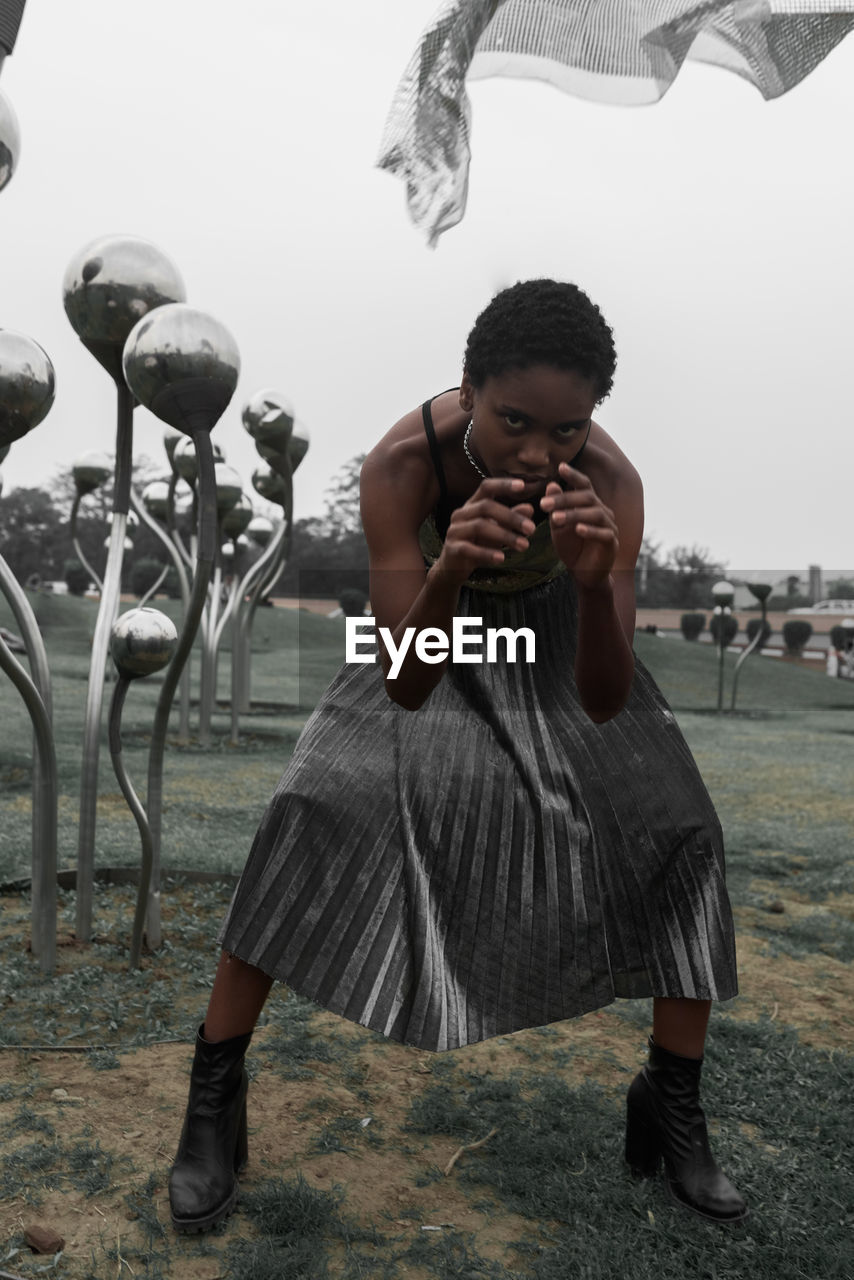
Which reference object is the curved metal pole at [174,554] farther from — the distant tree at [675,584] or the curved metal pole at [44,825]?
the distant tree at [675,584]

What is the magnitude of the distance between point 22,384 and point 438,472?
121 cm

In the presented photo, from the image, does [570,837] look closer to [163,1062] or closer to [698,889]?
[698,889]

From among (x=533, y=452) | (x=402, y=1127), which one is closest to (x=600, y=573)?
(x=533, y=452)

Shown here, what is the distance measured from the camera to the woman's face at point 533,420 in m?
1.75

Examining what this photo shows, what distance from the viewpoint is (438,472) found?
82.4 inches

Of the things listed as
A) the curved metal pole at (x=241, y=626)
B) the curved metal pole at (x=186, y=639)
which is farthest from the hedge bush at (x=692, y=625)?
the curved metal pole at (x=186, y=639)

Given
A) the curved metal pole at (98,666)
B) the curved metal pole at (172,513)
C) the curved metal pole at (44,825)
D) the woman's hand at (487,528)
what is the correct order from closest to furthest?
the woman's hand at (487,528)
the curved metal pole at (44,825)
the curved metal pole at (98,666)
the curved metal pole at (172,513)

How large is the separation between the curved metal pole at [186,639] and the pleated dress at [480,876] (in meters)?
0.73

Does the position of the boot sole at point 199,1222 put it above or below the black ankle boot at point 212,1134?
below

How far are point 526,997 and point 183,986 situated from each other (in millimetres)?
1407

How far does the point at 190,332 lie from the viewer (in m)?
2.46

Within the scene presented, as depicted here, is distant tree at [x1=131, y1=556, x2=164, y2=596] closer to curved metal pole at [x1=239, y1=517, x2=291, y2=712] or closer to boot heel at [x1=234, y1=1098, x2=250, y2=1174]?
curved metal pole at [x1=239, y1=517, x2=291, y2=712]

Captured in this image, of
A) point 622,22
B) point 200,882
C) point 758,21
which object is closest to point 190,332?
point 622,22

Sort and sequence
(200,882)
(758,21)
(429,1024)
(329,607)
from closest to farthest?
1. (429,1024)
2. (758,21)
3. (200,882)
4. (329,607)
